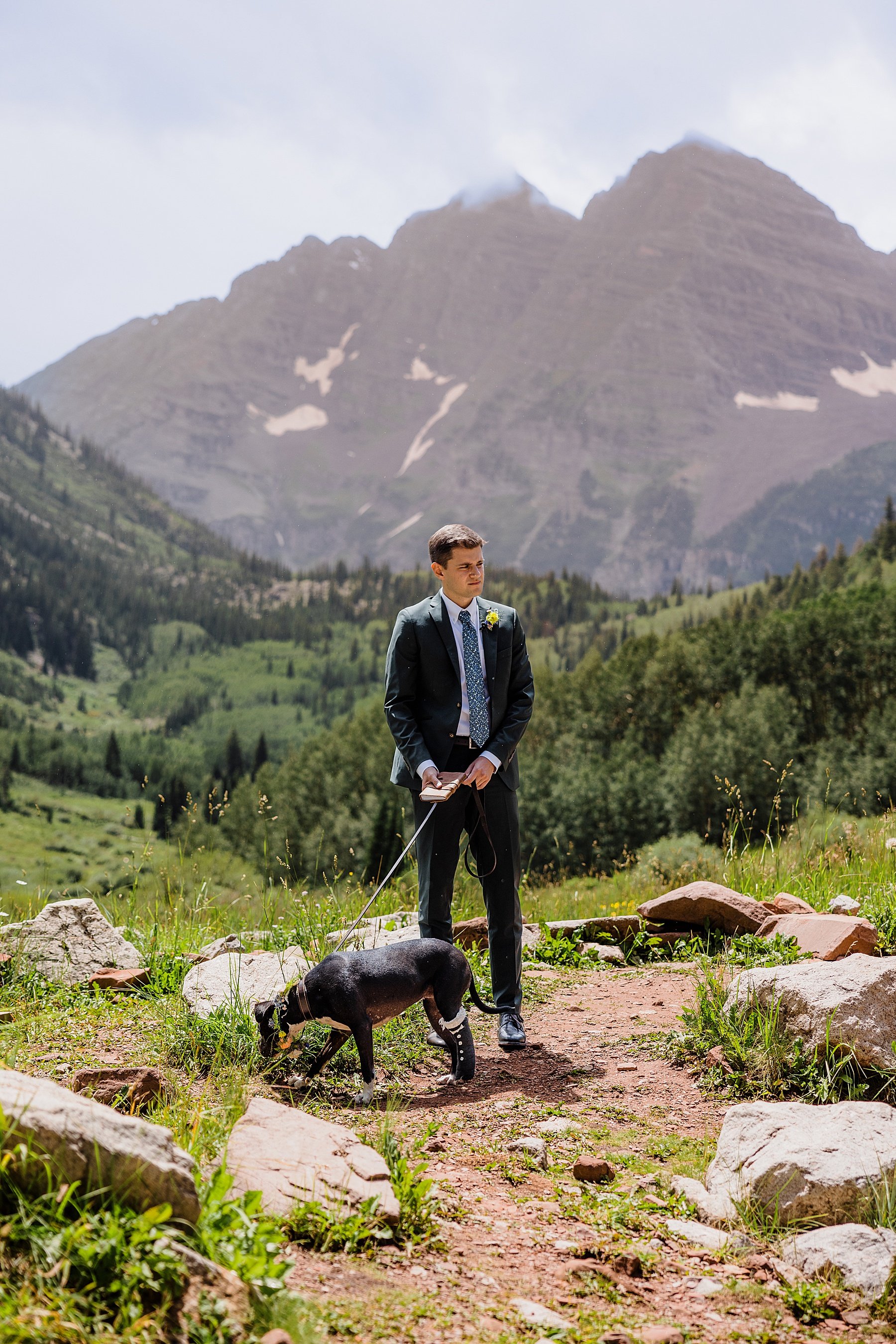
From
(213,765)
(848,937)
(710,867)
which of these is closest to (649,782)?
(710,867)

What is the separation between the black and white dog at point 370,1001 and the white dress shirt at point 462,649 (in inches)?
42.3

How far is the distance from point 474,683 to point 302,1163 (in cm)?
289

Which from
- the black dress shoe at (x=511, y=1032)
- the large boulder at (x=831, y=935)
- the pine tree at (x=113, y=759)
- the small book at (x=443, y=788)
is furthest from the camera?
the pine tree at (x=113, y=759)

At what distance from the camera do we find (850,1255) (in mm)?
3293

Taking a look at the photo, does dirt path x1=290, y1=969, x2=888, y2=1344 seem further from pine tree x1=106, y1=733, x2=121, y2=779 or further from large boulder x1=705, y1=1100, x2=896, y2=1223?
pine tree x1=106, y1=733, x2=121, y2=779

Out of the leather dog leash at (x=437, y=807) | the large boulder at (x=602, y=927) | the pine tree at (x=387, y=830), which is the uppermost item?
the leather dog leash at (x=437, y=807)

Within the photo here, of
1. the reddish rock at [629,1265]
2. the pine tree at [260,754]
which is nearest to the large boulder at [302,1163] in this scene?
the reddish rock at [629,1265]

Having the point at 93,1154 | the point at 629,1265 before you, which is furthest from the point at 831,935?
the point at 93,1154

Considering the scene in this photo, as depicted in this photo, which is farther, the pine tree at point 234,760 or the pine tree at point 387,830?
the pine tree at point 234,760

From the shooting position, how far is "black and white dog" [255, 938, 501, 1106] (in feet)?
15.7

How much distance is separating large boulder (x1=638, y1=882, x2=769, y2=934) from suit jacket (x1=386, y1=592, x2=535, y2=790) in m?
2.57

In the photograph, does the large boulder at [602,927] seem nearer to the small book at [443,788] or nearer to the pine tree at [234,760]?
the small book at [443,788]

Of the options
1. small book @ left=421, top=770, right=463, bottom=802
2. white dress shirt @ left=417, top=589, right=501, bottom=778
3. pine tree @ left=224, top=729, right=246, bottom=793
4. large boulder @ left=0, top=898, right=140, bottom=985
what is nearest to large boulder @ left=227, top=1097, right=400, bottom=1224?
small book @ left=421, top=770, right=463, bottom=802

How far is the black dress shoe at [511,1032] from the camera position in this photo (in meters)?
5.70
